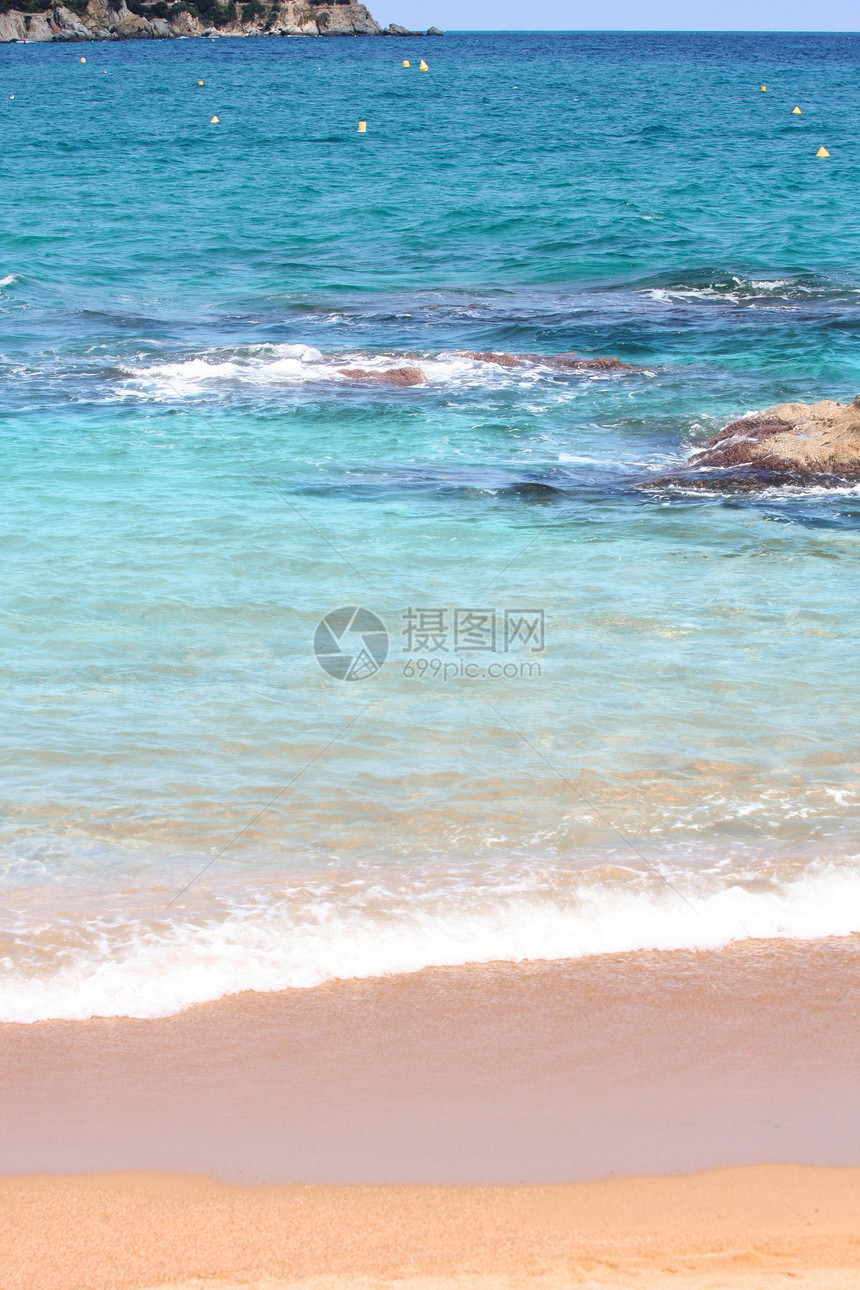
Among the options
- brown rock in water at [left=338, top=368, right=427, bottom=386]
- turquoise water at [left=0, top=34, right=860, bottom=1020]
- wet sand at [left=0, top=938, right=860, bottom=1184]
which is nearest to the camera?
wet sand at [left=0, top=938, right=860, bottom=1184]

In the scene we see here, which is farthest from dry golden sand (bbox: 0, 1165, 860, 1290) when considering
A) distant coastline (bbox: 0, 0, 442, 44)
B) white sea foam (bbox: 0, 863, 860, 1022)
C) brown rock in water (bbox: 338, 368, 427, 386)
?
distant coastline (bbox: 0, 0, 442, 44)

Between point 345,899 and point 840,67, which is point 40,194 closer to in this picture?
point 345,899

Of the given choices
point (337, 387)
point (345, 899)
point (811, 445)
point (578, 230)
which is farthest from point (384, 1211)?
point (578, 230)

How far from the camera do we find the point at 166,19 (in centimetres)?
11581

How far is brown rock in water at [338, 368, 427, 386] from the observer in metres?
12.7

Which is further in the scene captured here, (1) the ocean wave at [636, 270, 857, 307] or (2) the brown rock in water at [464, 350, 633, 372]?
(1) the ocean wave at [636, 270, 857, 307]

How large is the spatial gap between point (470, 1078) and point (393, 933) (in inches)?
29.7

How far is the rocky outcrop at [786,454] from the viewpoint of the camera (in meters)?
9.50

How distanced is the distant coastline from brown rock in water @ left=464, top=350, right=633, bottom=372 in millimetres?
117643

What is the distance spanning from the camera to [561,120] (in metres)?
44.8

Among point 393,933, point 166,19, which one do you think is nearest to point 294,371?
point 393,933

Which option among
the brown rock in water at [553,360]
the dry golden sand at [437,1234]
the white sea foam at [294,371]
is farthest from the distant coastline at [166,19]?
the dry golden sand at [437,1234]

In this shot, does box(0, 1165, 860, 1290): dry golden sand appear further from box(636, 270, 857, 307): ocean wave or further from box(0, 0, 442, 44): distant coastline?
box(0, 0, 442, 44): distant coastline

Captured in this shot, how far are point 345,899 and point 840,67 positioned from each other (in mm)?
97753
